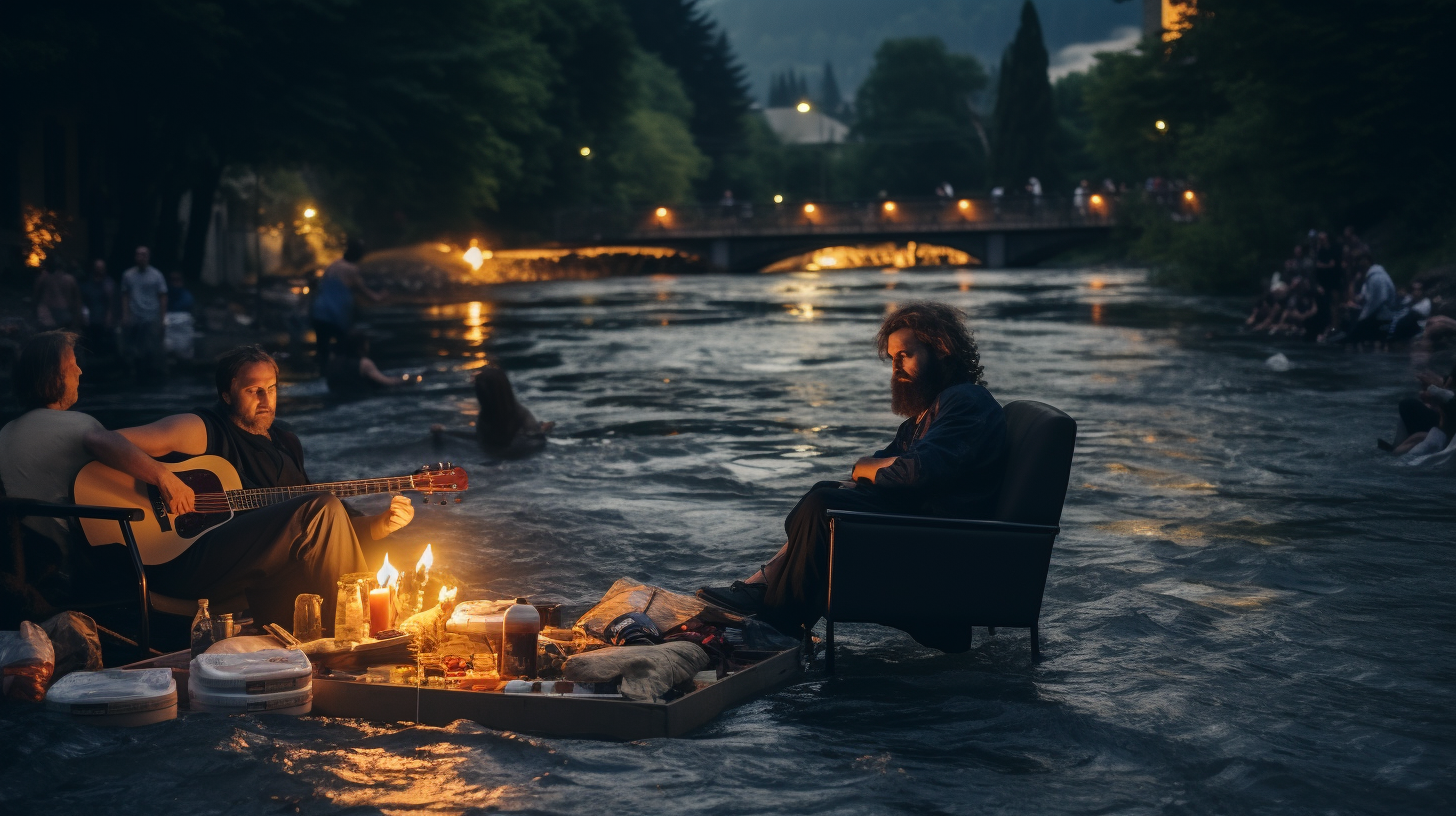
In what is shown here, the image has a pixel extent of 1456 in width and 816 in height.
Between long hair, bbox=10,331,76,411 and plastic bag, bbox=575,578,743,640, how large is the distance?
2.34 m

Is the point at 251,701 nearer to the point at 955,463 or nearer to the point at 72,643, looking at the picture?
the point at 72,643

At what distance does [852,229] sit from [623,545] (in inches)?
2961

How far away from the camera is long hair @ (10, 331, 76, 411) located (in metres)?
6.48

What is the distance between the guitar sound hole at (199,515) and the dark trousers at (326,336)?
12.7m

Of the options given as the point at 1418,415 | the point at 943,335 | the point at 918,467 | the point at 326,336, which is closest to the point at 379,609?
the point at 918,467

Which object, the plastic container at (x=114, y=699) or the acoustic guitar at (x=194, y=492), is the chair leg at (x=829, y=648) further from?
the plastic container at (x=114, y=699)

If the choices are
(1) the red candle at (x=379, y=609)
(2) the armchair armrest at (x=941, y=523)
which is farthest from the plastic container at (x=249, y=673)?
(2) the armchair armrest at (x=941, y=523)

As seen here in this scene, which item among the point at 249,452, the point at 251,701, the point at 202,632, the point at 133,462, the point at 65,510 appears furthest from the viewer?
the point at 249,452

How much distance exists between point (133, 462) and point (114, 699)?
102cm

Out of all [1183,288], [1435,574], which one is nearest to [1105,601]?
[1435,574]

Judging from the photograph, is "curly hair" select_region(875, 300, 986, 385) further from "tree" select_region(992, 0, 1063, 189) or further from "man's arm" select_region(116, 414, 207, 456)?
"tree" select_region(992, 0, 1063, 189)

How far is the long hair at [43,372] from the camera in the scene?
648 cm

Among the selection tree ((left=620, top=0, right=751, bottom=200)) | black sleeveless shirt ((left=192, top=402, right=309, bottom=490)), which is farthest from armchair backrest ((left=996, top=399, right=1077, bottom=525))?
tree ((left=620, top=0, right=751, bottom=200))

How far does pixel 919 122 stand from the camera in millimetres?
136375
